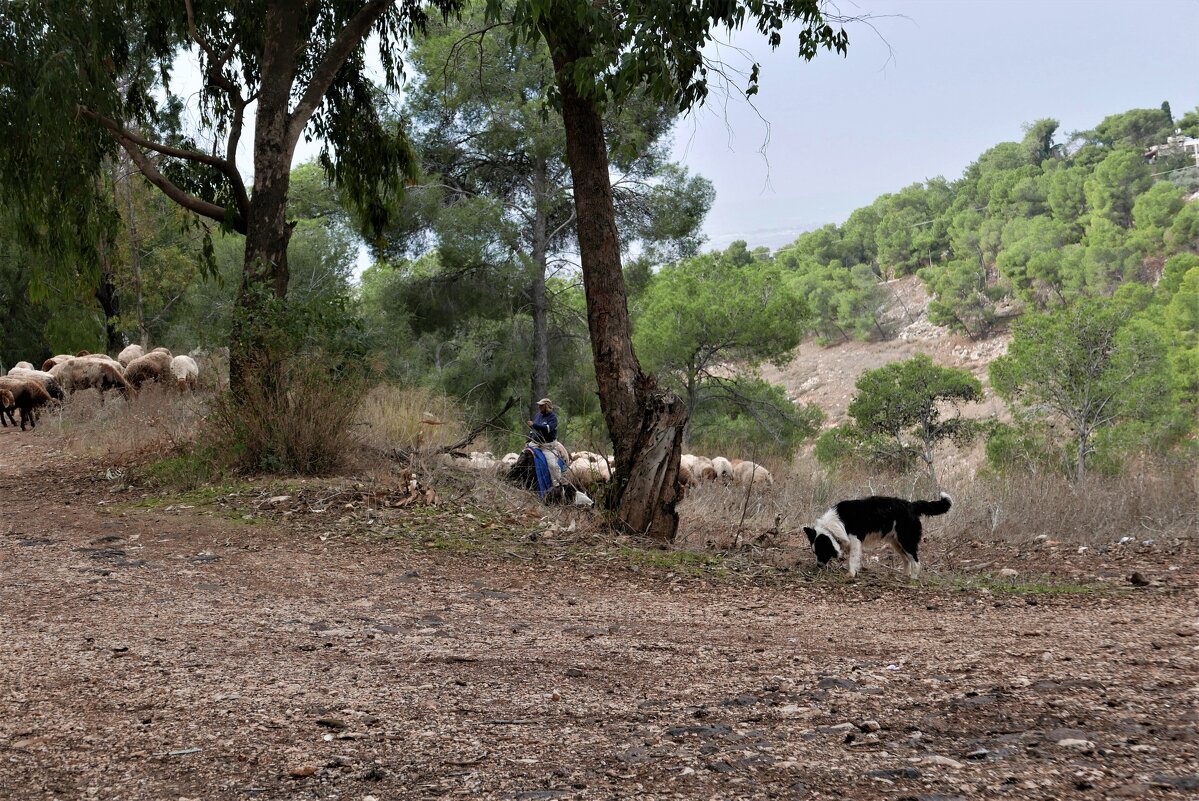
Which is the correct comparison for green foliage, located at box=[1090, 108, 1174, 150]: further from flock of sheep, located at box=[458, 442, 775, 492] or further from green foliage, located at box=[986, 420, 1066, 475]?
flock of sheep, located at box=[458, 442, 775, 492]

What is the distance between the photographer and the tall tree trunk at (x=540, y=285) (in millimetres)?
22453

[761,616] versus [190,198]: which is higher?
[190,198]

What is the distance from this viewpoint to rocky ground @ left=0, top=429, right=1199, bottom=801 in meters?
2.73

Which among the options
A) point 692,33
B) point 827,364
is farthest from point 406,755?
point 827,364

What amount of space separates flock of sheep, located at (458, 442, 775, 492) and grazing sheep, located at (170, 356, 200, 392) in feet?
19.9

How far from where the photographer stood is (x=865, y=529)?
752 cm

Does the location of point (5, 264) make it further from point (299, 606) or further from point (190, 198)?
point (299, 606)

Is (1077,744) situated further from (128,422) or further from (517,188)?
(517,188)

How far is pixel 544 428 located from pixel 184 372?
8893 millimetres

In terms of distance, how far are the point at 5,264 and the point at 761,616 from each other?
28.3 metres

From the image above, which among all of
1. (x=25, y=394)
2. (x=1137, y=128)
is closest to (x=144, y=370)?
(x=25, y=394)

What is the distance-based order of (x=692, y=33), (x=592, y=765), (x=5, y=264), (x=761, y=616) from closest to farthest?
(x=592, y=765), (x=761, y=616), (x=692, y=33), (x=5, y=264)

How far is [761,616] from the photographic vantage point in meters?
5.76

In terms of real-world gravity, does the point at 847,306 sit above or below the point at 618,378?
above
